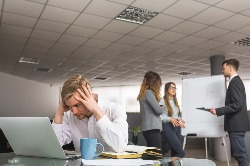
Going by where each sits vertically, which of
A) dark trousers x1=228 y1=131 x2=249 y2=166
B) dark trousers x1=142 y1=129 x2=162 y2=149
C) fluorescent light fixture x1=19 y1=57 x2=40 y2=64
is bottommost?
dark trousers x1=228 y1=131 x2=249 y2=166

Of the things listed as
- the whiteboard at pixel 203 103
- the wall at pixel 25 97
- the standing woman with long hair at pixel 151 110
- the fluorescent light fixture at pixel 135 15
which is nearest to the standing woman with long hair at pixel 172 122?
the whiteboard at pixel 203 103

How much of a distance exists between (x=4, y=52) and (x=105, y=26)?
137 inches

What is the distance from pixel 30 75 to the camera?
35.4ft

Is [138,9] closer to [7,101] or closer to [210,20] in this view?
[210,20]

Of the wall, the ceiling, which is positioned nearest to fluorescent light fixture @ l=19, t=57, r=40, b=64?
the ceiling

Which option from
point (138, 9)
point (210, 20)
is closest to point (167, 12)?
point (138, 9)

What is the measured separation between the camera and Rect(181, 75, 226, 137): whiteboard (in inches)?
146

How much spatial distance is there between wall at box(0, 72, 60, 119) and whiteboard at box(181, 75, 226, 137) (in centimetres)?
779

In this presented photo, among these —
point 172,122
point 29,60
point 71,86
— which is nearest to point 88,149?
point 71,86

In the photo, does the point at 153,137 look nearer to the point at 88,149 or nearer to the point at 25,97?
the point at 88,149

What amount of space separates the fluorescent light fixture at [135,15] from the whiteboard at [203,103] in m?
1.35

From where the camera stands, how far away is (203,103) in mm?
3912

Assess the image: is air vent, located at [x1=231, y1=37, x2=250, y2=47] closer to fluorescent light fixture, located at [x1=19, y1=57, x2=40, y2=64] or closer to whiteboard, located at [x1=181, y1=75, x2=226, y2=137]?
whiteboard, located at [x1=181, y1=75, x2=226, y2=137]

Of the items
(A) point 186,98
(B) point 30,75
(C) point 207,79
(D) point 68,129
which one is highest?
(B) point 30,75
